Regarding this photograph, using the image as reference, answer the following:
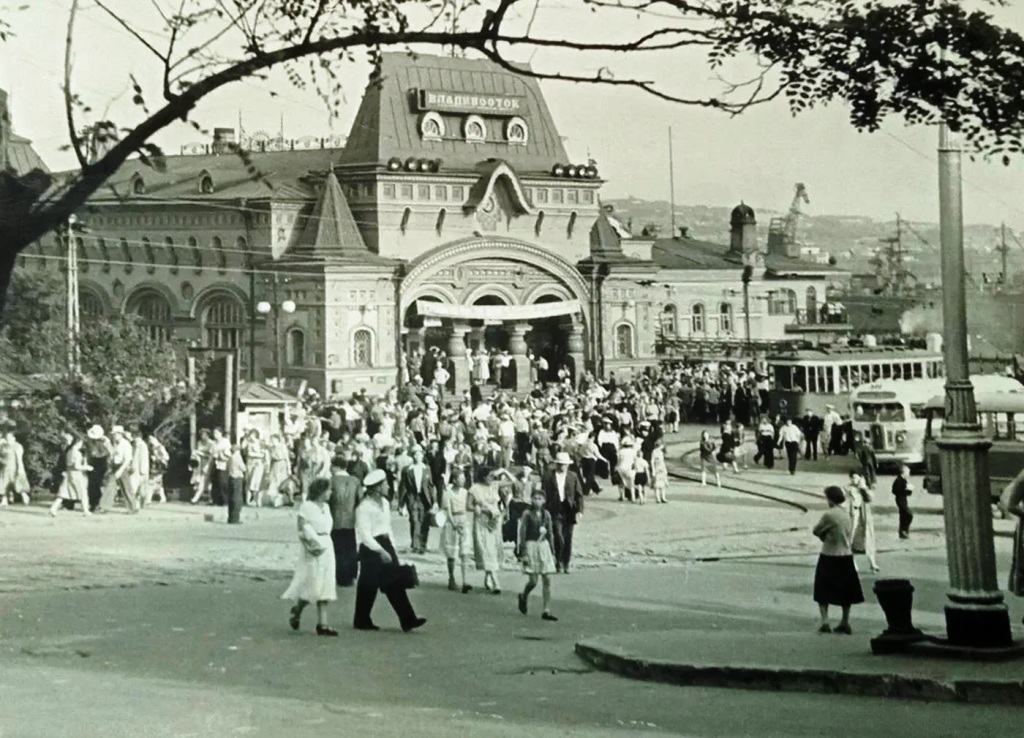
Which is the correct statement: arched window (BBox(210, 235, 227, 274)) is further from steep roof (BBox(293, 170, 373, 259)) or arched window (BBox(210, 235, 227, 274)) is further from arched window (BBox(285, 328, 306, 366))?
steep roof (BBox(293, 170, 373, 259))

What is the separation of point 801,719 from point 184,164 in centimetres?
470

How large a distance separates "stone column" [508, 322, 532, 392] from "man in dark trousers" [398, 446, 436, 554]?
2937 millimetres

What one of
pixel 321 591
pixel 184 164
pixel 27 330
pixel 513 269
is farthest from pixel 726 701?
pixel 513 269

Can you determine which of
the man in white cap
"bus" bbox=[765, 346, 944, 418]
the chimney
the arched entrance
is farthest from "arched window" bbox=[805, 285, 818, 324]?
the man in white cap

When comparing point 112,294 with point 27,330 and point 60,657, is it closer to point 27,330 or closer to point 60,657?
point 27,330

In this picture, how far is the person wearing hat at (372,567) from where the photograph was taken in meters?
6.86

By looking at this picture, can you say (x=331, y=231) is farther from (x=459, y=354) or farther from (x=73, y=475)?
(x=73, y=475)

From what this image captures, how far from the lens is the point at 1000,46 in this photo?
5938 mm

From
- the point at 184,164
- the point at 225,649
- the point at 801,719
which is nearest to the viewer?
the point at 801,719

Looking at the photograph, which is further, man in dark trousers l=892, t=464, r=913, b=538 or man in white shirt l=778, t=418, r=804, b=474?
man in white shirt l=778, t=418, r=804, b=474

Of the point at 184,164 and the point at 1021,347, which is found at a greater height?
the point at 184,164

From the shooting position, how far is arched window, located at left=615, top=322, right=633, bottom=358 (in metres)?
12.4

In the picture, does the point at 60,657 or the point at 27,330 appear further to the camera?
the point at 27,330

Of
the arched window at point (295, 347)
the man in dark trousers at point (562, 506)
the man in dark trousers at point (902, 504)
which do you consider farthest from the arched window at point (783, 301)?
the arched window at point (295, 347)
